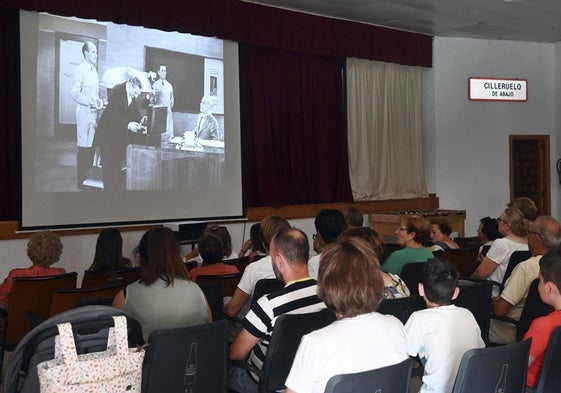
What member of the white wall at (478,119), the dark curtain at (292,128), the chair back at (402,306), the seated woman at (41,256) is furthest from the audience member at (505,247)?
the white wall at (478,119)

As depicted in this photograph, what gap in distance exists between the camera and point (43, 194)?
23.4ft

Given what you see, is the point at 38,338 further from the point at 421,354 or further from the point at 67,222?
the point at 67,222

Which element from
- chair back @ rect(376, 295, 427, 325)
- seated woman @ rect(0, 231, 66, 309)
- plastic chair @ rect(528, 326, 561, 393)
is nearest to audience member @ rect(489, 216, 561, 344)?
chair back @ rect(376, 295, 427, 325)

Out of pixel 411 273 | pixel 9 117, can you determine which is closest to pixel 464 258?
pixel 411 273

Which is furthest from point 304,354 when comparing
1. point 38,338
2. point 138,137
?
point 138,137

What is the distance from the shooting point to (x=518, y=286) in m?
4.16

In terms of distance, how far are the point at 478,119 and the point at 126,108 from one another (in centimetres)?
602

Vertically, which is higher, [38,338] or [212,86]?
[212,86]

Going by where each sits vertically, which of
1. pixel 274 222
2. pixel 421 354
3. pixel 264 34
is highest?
pixel 264 34

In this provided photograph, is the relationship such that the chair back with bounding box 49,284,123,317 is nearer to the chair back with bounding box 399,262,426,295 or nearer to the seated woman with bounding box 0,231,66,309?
the seated woman with bounding box 0,231,66,309

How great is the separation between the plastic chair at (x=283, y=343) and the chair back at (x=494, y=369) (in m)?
0.70

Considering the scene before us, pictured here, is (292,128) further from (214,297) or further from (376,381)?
(376,381)

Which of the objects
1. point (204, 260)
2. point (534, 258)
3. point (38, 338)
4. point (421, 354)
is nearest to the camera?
point (38, 338)

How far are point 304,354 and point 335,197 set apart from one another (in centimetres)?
769
